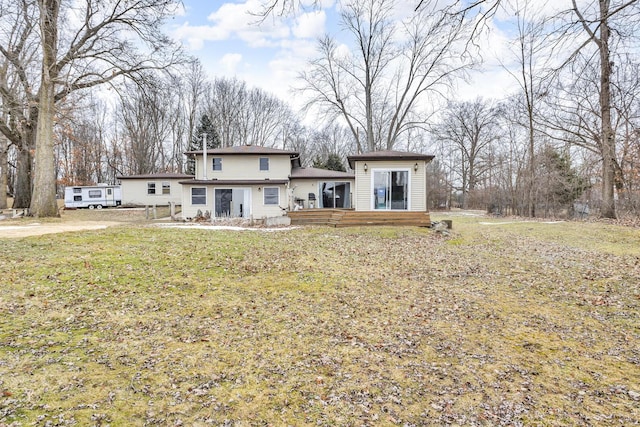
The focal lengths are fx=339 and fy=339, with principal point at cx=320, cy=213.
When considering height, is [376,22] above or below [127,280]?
above

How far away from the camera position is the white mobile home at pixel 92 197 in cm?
2862

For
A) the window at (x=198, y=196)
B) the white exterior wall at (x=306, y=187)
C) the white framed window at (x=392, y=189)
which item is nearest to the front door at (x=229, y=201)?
the window at (x=198, y=196)

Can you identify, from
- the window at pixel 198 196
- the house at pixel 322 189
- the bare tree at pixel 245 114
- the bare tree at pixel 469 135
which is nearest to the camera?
the window at pixel 198 196

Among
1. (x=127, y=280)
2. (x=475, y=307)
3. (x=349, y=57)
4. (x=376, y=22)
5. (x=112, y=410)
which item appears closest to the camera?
(x=112, y=410)

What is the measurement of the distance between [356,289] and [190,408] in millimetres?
3838

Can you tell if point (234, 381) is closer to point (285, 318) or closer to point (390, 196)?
point (285, 318)

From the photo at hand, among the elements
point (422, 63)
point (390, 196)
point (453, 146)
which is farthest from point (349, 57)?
point (453, 146)

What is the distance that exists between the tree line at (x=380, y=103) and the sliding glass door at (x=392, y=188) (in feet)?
20.1

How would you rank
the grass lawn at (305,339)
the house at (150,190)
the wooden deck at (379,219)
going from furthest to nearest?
the house at (150,190)
the wooden deck at (379,219)
the grass lawn at (305,339)

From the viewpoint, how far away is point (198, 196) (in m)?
20.6

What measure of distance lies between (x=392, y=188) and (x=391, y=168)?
3.15 ft

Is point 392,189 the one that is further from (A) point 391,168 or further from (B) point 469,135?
(B) point 469,135

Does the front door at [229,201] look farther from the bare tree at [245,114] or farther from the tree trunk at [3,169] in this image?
the bare tree at [245,114]

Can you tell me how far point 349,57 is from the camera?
2839cm
